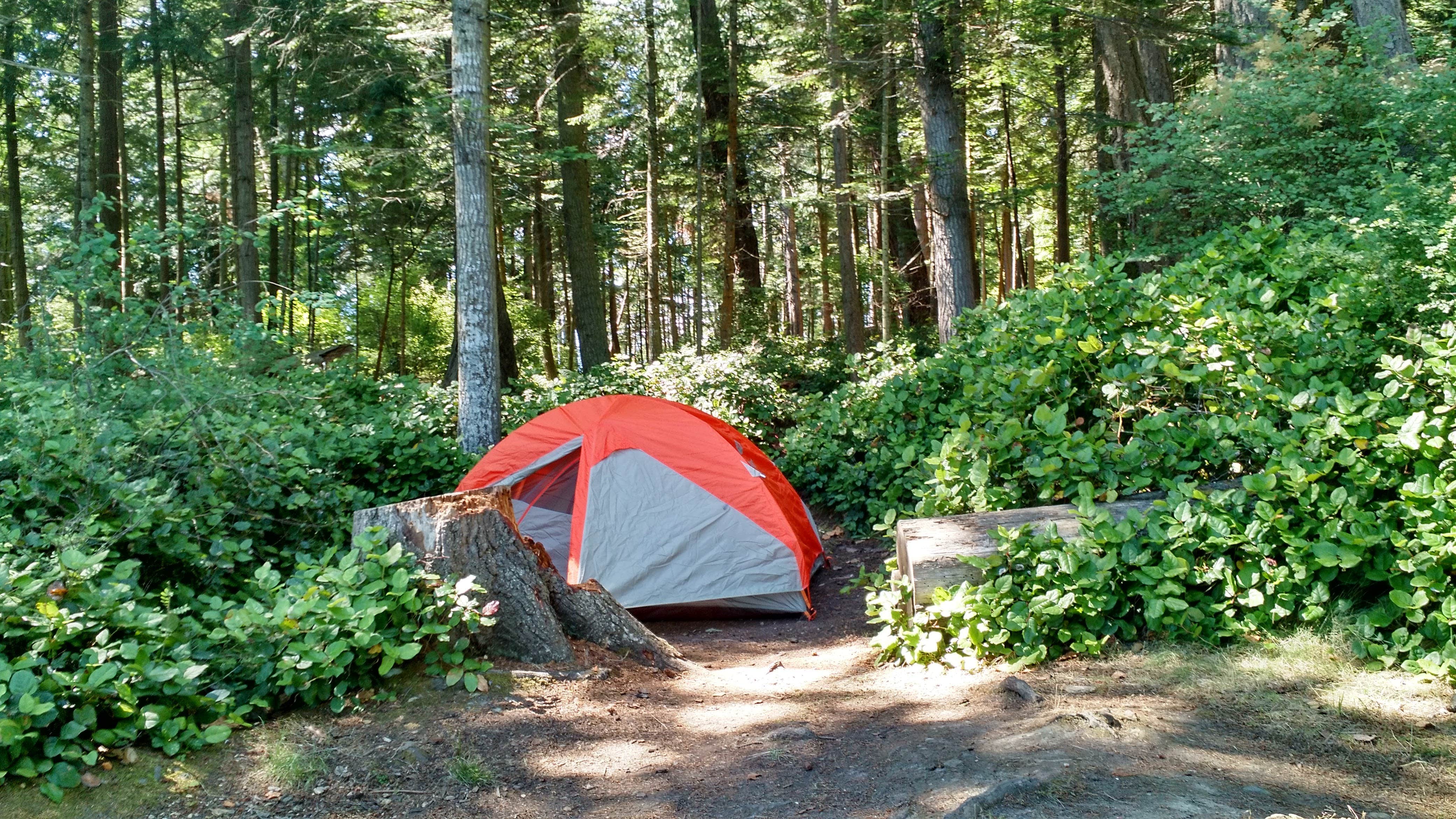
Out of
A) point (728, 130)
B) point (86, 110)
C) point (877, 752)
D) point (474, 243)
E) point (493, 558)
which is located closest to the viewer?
point (877, 752)

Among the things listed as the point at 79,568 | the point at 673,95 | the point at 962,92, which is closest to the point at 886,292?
the point at 962,92

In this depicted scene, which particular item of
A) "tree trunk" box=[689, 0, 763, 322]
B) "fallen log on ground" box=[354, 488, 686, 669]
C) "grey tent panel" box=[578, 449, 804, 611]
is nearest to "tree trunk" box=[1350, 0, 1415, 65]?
"grey tent panel" box=[578, 449, 804, 611]

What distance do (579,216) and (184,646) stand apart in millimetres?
12726

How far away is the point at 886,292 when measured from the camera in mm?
15062

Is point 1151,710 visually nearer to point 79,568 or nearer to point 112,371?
point 79,568

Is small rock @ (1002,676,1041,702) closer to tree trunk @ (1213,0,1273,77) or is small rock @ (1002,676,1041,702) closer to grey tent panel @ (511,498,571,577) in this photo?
grey tent panel @ (511,498,571,577)

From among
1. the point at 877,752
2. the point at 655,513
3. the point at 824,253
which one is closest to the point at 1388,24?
the point at 655,513

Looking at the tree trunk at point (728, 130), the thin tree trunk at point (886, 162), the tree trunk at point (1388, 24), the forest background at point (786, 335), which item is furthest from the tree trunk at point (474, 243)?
the tree trunk at point (1388, 24)

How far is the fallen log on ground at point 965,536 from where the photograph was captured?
4.46 metres

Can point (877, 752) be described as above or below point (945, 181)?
below

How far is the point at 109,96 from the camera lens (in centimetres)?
1572

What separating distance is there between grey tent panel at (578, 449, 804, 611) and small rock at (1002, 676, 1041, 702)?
10.1 feet

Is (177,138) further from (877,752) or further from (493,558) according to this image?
(877,752)

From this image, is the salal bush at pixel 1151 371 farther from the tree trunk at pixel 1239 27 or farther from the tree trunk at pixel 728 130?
the tree trunk at pixel 728 130
